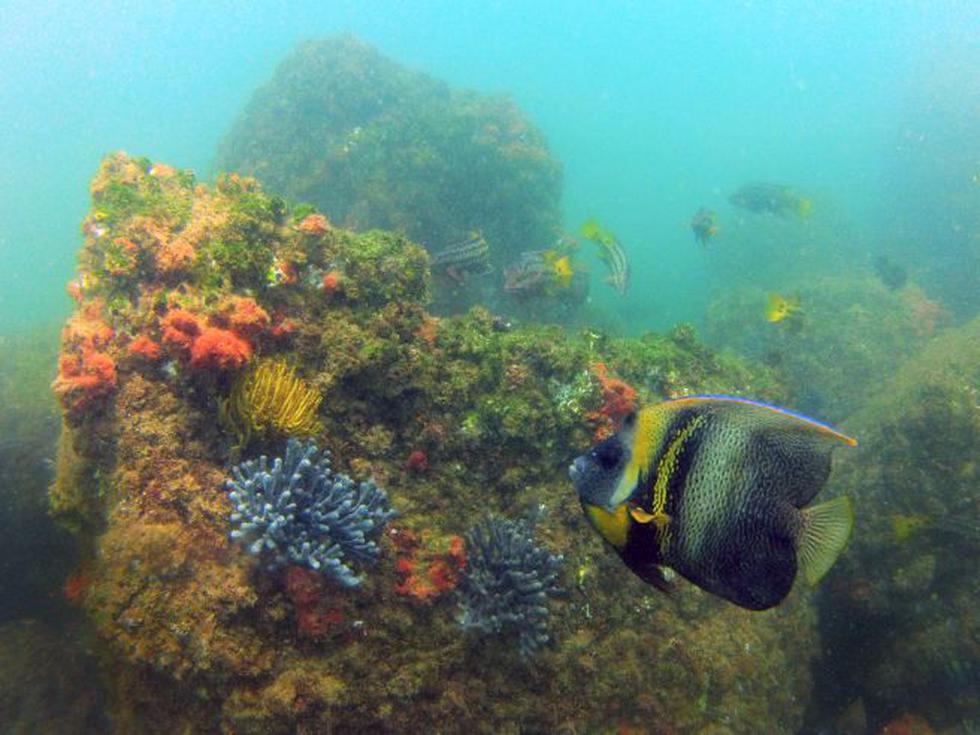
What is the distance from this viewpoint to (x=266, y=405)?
4230 millimetres

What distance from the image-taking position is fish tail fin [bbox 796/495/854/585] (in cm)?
163

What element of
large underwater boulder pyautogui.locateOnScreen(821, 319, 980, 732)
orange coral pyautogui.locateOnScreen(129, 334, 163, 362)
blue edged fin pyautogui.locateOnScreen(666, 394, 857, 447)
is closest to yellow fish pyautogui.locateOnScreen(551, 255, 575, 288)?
large underwater boulder pyautogui.locateOnScreen(821, 319, 980, 732)

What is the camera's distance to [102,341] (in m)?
4.70

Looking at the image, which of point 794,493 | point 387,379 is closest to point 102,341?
point 387,379

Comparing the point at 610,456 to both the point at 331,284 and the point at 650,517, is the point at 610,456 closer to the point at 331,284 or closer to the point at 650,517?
the point at 650,517

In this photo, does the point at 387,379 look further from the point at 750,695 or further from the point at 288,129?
the point at 288,129

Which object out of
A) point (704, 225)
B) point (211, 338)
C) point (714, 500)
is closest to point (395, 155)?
point (704, 225)

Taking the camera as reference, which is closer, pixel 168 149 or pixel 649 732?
pixel 649 732

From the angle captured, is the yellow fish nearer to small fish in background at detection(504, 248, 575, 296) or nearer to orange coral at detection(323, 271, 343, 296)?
small fish in background at detection(504, 248, 575, 296)

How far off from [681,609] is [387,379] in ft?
11.6

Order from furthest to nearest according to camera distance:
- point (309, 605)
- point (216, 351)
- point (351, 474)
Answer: point (351, 474)
point (216, 351)
point (309, 605)

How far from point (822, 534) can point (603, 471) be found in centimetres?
74

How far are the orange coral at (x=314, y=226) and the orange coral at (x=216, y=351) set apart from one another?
5.32 ft

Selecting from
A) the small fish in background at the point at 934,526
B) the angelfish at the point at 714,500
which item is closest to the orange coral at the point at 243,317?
the angelfish at the point at 714,500
